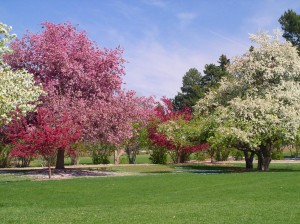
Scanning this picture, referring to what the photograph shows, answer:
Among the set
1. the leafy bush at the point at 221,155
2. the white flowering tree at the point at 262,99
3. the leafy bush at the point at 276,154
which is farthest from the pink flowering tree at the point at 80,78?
the leafy bush at the point at 221,155

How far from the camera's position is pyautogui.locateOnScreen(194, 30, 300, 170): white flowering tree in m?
34.9

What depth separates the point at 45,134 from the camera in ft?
93.4

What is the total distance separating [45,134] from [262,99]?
684 inches

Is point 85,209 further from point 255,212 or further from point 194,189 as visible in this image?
point 194,189

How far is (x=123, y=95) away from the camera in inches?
1422

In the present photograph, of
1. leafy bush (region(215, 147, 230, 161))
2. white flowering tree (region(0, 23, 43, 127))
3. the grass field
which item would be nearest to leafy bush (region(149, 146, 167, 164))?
leafy bush (region(215, 147, 230, 161))

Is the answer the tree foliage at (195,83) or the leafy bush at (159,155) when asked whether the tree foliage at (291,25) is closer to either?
the tree foliage at (195,83)

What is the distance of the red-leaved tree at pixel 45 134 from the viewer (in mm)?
28438

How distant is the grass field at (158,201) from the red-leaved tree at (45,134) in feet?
12.0

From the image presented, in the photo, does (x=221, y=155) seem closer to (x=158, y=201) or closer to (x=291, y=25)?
(x=291, y=25)

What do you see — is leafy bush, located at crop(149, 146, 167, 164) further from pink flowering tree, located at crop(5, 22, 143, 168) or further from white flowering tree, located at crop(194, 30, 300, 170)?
pink flowering tree, located at crop(5, 22, 143, 168)

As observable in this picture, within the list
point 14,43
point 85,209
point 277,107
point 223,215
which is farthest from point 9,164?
point 223,215

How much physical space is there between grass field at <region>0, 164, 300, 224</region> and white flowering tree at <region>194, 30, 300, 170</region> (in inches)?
325

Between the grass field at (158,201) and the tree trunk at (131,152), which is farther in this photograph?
the tree trunk at (131,152)
